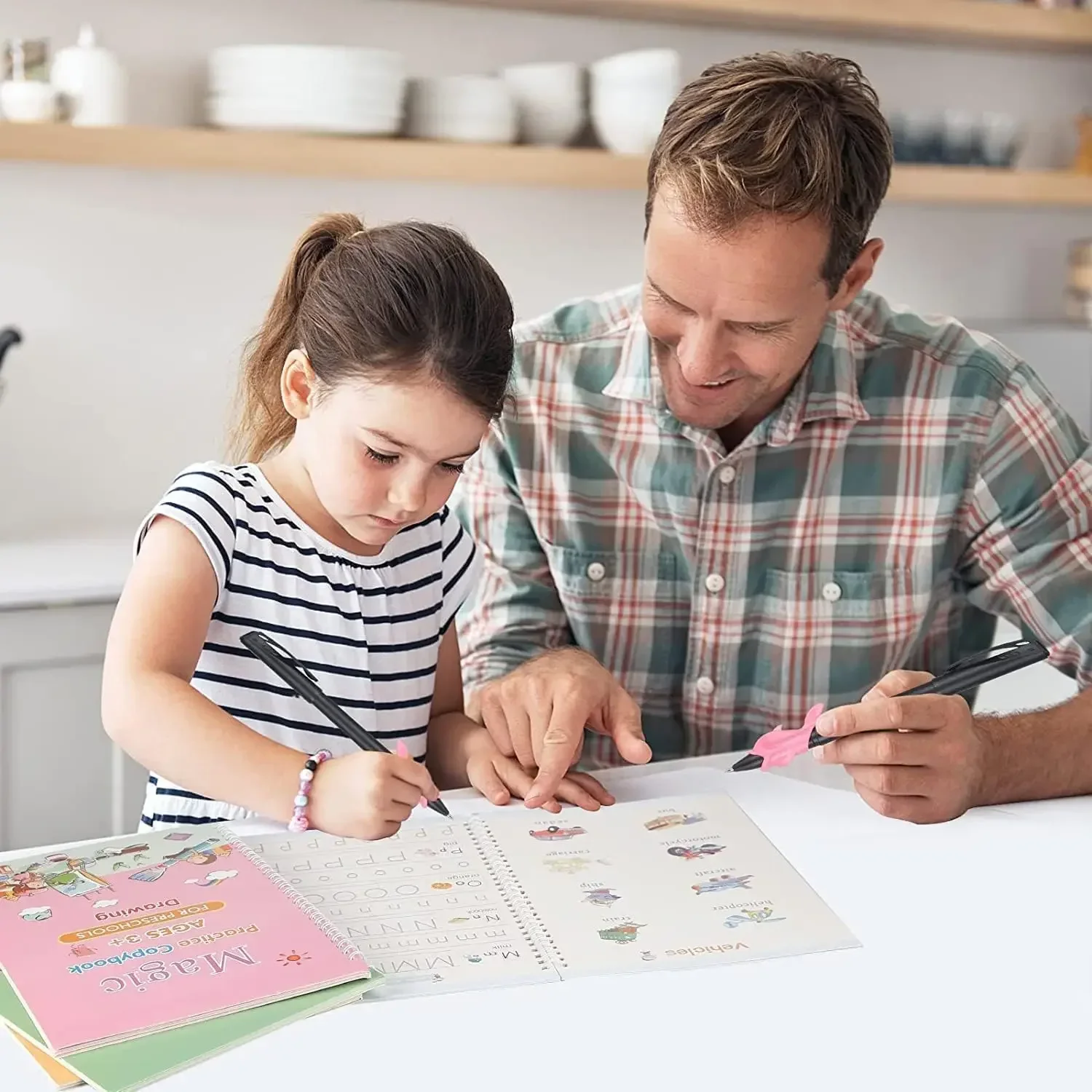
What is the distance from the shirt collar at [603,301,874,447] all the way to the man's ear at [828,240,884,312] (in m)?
0.08

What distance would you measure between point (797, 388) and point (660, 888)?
0.76m

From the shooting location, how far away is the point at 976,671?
1.22 metres

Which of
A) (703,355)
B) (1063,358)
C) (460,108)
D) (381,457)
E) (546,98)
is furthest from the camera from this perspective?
(1063,358)

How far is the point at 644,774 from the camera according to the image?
1.33 m

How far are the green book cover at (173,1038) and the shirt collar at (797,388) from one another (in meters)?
0.90

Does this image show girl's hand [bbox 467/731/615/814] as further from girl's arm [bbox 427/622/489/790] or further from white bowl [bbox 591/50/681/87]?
white bowl [bbox 591/50/681/87]

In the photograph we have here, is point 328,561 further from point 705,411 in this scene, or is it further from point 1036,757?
point 1036,757

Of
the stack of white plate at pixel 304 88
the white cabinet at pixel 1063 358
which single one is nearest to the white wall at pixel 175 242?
the stack of white plate at pixel 304 88

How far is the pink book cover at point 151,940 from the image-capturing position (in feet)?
2.77

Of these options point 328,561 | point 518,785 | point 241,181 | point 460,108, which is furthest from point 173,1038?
point 241,181

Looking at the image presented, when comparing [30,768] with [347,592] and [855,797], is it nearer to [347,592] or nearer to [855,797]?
[347,592]

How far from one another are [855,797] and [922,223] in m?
2.36

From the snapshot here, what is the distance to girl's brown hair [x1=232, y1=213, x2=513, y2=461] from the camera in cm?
123

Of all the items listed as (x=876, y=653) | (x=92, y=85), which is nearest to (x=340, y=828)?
(x=876, y=653)
